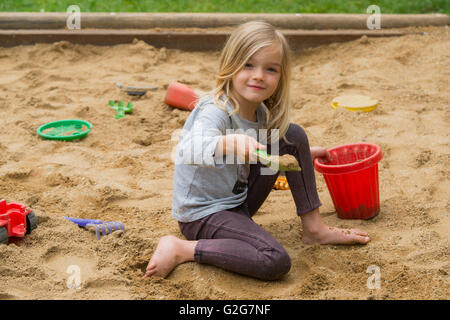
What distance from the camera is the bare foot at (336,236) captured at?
2270mm

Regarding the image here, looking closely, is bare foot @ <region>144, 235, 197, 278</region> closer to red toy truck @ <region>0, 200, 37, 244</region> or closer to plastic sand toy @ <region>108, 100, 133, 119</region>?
red toy truck @ <region>0, 200, 37, 244</region>

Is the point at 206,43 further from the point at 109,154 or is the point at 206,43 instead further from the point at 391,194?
the point at 391,194

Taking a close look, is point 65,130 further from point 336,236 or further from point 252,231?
point 336,236

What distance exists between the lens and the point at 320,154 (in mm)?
2492

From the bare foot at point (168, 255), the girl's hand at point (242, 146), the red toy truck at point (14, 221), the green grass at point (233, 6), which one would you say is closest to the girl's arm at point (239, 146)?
the girl's hand at point (242, 146)

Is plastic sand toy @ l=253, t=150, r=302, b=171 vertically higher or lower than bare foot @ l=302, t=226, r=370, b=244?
higher

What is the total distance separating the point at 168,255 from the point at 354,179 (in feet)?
2.68

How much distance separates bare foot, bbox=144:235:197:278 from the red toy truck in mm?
482

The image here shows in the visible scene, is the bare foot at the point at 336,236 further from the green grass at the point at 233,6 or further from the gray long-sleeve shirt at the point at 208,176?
the green grass at the point at 233,6

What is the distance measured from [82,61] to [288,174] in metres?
2.82

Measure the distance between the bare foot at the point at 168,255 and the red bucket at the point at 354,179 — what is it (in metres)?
0.66

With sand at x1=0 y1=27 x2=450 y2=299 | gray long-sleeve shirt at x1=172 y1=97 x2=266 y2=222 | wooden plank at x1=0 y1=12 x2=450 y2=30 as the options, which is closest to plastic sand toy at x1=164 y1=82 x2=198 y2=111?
sand at x1=0 y1=27 x2=450 y2=299

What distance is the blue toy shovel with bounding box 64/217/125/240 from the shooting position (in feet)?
7.39
